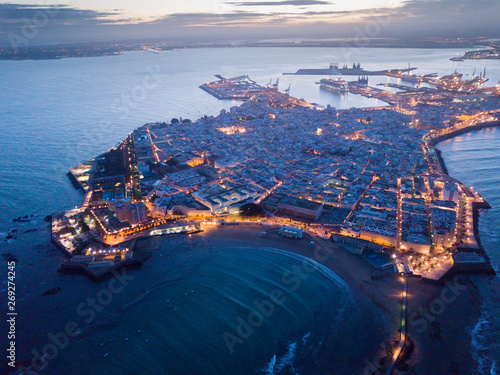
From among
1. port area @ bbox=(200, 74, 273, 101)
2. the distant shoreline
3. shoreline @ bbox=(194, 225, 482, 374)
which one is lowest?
shoreline @ bbox=(194, 225, 482, 374)

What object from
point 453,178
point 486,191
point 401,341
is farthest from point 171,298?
point 453,178

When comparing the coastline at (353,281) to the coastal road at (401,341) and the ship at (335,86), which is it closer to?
the coastal road at (401,341)

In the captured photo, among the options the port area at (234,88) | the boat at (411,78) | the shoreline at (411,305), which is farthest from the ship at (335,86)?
the shoreline at (411,305)

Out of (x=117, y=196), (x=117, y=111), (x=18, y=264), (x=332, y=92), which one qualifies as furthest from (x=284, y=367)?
(x=332, y=92)

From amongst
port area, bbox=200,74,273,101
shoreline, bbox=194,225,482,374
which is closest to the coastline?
shoreline, bbox=194,225,482,374

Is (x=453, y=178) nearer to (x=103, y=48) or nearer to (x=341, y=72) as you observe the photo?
(x=341, y=72)

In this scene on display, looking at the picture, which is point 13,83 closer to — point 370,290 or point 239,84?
point 239,84

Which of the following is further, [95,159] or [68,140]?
[68,140]

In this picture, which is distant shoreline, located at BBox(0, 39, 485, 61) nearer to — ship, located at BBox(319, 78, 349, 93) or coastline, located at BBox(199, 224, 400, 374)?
ship, located at BBox(319, 78, 349, 93)

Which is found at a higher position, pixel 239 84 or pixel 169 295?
pixel 239 84
